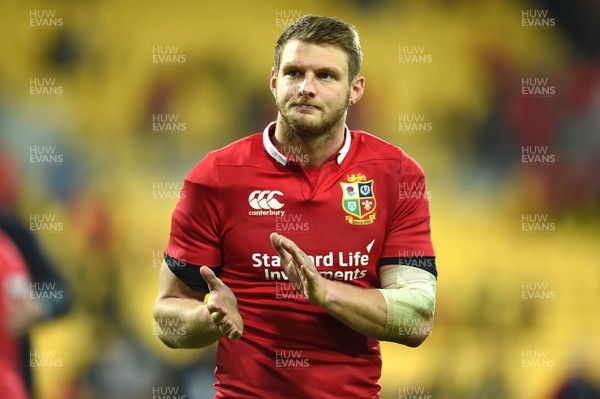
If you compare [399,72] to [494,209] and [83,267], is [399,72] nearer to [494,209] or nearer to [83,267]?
[494,209]

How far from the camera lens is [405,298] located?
1963mm

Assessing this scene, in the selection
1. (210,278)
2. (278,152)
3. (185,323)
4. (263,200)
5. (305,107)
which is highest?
(305,107)

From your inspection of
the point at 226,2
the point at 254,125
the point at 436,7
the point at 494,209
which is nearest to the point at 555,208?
the point at 494,209

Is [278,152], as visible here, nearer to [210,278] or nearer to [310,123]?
[310,123]

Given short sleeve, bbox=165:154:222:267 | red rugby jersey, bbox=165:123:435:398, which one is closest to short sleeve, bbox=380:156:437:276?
red rugby jersey, bbox=165:123:435:398

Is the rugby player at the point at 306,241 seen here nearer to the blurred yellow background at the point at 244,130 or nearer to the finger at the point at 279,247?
the finger at the point at 279,247

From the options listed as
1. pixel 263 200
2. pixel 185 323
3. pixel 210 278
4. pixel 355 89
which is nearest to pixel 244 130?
pixel 355 89

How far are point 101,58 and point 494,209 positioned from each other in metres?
1.80

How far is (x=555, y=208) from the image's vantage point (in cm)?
369

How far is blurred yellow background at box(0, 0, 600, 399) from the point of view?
364 cm

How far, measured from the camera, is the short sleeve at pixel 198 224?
2.04m

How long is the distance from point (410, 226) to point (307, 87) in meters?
0.42

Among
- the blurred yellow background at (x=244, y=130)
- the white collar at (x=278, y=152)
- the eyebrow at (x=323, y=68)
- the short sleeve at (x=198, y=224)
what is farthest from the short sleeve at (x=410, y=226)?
the blurred yellow background at (x=244, y=130)

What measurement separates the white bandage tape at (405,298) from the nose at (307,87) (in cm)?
46
